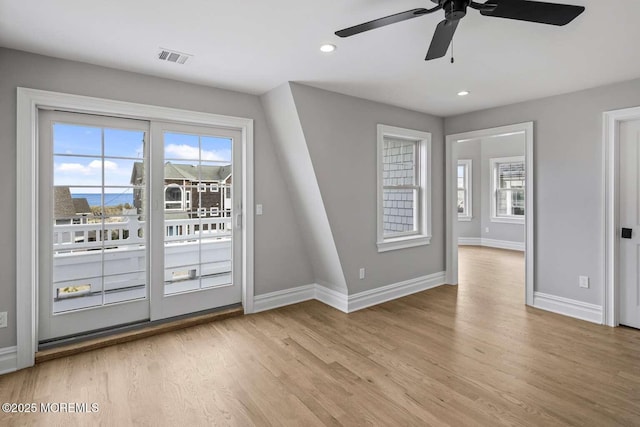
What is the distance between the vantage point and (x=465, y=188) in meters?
8.70

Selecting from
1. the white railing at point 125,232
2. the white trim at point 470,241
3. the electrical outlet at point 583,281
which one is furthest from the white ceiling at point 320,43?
the white trim at point 470,241

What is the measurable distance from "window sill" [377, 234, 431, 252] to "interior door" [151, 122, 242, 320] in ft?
5.83

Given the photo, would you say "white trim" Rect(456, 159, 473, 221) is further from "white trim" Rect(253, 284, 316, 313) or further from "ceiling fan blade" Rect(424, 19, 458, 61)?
"ceiling fan blade" Rect(424, 19, 458, 61)

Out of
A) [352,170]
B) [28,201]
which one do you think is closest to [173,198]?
[28,201]

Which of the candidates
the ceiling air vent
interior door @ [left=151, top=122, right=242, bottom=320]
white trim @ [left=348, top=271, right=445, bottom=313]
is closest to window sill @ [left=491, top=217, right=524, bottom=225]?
white trim @ [left=348, top=271, right=445, bottom=313]

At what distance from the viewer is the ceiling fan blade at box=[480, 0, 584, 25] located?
162 centimetres

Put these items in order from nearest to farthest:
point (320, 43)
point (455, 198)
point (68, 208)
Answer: point (320, 43)
point (68, 208)
point (455, 198)

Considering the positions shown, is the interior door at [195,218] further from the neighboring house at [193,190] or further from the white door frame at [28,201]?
the white door frame at [28,201]

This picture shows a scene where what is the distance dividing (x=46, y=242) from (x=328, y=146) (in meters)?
2.72

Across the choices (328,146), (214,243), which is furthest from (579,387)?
(214,243)

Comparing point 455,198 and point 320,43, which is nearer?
point 320,43

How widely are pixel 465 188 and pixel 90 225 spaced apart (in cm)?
825

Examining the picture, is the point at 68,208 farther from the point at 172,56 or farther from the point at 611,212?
the point at 611,212

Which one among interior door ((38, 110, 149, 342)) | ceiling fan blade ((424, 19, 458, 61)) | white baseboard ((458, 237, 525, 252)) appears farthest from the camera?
white baseboard ((458, 237, 525, 252))
